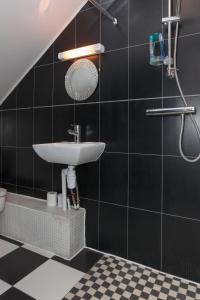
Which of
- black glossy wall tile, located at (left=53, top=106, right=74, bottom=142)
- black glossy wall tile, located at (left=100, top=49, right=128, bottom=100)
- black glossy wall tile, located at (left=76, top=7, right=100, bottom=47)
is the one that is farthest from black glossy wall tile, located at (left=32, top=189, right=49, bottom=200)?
black glossy wall tile, located at (left=76, top=7, right=100, bottom=47)

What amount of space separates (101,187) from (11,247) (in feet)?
3.22

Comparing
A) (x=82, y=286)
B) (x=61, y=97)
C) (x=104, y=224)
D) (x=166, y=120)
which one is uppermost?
(x=61, y=97)

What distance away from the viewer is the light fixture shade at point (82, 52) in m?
1.79

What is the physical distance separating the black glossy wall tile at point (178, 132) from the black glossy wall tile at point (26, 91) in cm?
142

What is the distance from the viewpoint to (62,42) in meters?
2.08

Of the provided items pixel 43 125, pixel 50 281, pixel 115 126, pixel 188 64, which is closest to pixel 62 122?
pixel 43 125

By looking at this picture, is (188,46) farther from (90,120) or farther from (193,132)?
(90,120)

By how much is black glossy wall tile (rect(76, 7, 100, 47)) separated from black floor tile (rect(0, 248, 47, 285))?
74.5 inches

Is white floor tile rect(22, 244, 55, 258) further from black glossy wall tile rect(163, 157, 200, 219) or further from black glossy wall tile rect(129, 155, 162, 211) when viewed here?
black glossy wall tile rect(163, 157, 200, 219)

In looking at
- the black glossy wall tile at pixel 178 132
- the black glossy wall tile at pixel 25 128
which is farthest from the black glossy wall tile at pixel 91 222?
the black glossy wall tile at pixel 25 128

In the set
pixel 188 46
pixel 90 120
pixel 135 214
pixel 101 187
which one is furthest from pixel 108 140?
pixel 188 46

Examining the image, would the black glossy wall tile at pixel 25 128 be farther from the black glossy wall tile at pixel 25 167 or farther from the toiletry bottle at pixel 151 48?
the toiletry bottle at pixel 151 48

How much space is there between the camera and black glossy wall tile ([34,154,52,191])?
2203 millimetres

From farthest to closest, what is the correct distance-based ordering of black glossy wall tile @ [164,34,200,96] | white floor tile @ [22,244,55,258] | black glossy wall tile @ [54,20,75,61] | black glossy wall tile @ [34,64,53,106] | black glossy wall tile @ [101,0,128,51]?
black glossy wall tile @ [34,64,53,106] < black glossy wall tile @ [54,20,75,61] < white floor tile @ [22,244,55,258] < black glossy wall tile @ [101,0,128,51] < black glossy wall tile @ [164,34,200,96]
